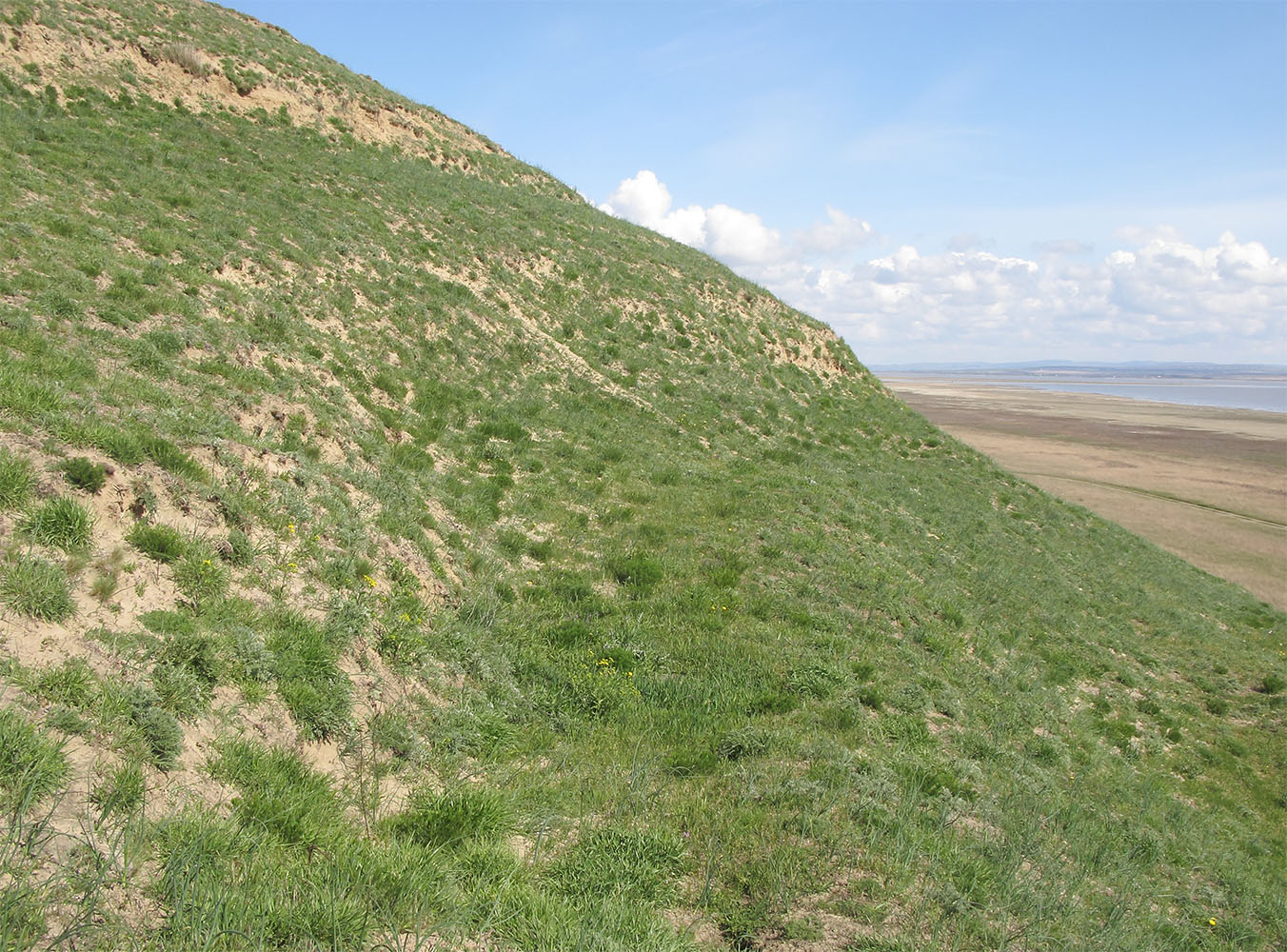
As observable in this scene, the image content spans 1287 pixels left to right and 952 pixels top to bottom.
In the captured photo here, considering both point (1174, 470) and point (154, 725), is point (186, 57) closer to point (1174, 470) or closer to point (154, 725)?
point (154, 725)

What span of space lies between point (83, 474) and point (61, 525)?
2.50 feet

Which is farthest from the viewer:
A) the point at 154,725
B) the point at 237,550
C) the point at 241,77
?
the point at 241,77

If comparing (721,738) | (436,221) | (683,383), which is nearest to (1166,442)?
(683,383)

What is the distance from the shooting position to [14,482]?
5.64 m

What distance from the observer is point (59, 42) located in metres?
19.5

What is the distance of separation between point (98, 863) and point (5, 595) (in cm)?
252

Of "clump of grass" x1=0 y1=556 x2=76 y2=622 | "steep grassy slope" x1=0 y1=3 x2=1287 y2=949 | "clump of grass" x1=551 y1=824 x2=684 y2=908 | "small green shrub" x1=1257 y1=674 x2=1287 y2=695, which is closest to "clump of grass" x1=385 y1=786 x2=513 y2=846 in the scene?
"steep grassy slope" x1=0 y1=3 x2=1287 y2=949

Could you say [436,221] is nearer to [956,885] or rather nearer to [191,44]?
[191,44]

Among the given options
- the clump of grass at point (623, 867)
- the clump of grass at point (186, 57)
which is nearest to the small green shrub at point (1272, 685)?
the clump of grass at point (623, 867)

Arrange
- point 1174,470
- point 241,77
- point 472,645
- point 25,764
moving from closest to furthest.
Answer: point 25,764, point 472,645, point 241,77, point 1174,470

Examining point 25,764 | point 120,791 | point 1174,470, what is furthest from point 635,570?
point 1174,470

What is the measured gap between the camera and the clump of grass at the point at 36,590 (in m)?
4.81

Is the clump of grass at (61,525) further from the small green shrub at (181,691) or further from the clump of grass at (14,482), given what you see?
the small green shrub at (181,691)

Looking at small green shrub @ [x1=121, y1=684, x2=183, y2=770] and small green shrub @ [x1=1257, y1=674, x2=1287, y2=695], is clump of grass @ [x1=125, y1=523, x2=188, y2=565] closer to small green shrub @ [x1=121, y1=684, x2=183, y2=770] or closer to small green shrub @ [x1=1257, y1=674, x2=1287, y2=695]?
small green shrub @ [x1=121, y1=684, x2=183, y2=770]
